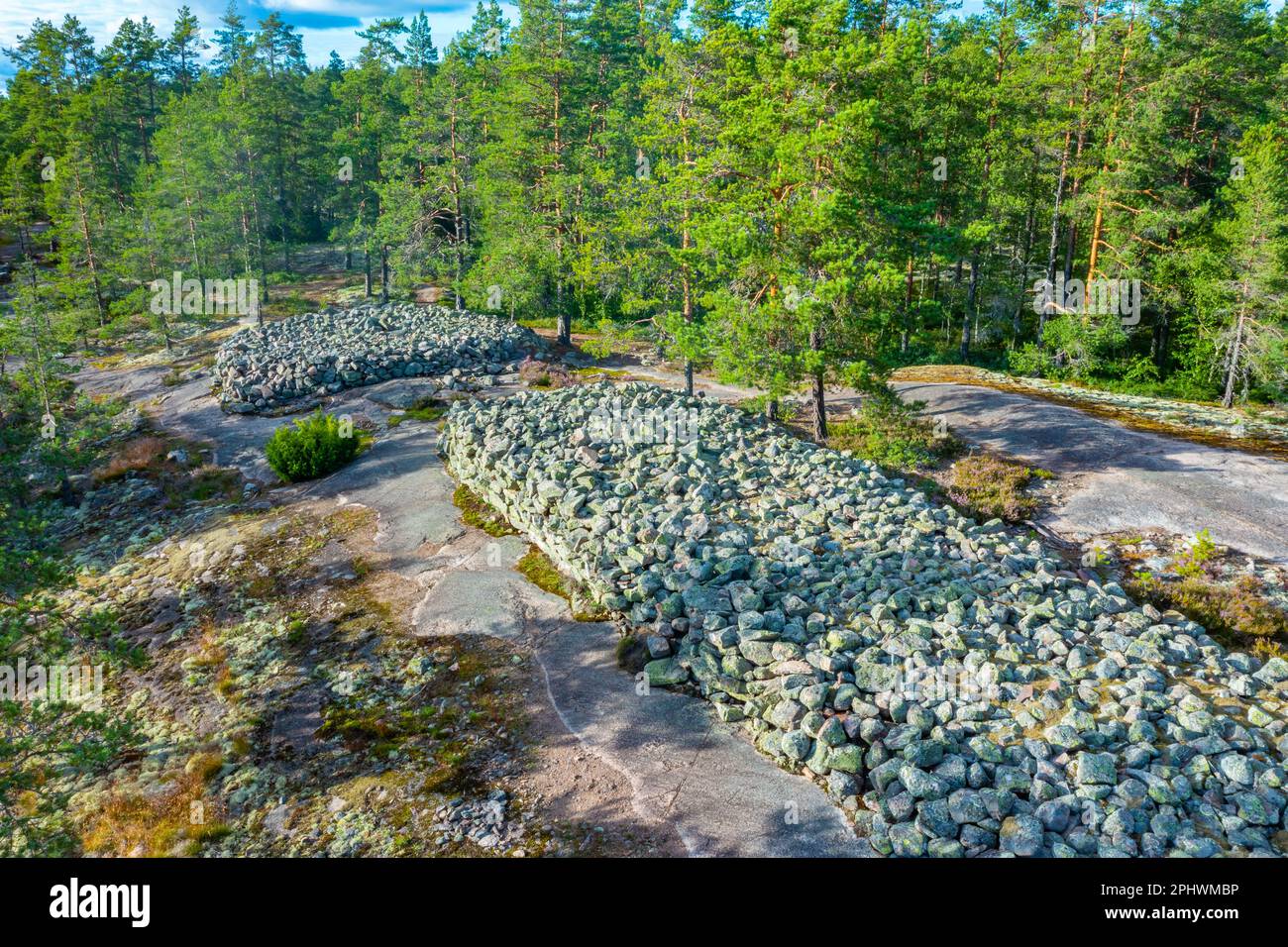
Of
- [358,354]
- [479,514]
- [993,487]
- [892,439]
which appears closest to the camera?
[479,514]

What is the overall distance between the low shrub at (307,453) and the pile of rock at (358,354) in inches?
291

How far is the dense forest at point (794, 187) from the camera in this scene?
18625 millimetres

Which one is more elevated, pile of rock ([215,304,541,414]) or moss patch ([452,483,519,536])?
pile of rock ([215,304,541,414])

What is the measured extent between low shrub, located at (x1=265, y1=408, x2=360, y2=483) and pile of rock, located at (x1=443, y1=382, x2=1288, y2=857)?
297 inches

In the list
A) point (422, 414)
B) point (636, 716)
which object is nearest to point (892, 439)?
point (636, 716)

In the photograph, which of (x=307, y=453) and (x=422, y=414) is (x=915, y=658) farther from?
(x=422, y=414)

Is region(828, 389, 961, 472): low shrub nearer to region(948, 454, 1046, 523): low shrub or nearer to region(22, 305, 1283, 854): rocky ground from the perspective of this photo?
region(948, 454, 1046, 523): low shrub

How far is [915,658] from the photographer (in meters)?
9.94

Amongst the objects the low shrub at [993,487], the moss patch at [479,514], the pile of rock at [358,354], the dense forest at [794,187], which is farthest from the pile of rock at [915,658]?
the pile of rock at [358,354]

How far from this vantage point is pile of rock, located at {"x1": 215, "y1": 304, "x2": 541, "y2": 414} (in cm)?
2861

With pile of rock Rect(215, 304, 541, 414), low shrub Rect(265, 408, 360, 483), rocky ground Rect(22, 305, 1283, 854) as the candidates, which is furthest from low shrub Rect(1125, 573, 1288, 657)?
pile of rock Rect(215, 304, 541, 414)

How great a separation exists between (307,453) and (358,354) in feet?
33.1

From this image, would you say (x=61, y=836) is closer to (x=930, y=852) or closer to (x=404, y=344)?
(x=930, y=852)

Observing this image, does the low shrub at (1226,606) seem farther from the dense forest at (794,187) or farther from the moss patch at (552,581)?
the moss patch at (552,581)
